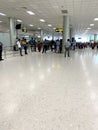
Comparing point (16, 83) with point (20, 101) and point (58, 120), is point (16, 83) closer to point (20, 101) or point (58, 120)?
point (20, 101)

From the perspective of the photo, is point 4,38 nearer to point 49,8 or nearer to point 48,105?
point 49,8

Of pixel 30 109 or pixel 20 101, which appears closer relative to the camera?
pixel 30 109

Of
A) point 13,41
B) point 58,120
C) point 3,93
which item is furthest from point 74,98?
point 13,41

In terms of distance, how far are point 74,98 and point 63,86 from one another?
3.01ft

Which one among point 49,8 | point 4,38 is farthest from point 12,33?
point 49,8

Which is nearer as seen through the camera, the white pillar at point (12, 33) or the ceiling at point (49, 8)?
the ceiling at point (49, 8)

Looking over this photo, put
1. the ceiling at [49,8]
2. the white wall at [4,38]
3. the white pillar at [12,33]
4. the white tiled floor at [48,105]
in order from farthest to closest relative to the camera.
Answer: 1. the white wall at [4,38]
2. the white pillar at [12,33]
3. the ceiling at [49,8]
4. the white tiled floor at [48,105]

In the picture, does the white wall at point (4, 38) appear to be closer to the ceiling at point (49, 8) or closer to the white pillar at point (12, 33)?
the white pillar at point (12, 33)

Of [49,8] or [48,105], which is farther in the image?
[49,8]

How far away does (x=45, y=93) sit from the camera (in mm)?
3578

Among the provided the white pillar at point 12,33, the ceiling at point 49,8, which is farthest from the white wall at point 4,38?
the ceiling at point 49,8

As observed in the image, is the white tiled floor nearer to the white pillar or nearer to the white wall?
the white pillar

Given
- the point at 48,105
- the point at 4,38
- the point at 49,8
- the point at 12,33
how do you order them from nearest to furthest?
1. the point at 48,105
2. the point at 49,8
3. the point at 12,33
4. the point at 4,38

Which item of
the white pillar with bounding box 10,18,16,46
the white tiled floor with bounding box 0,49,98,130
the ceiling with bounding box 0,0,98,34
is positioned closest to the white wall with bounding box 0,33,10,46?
the white pillar with bounding box 10,18,16,46
